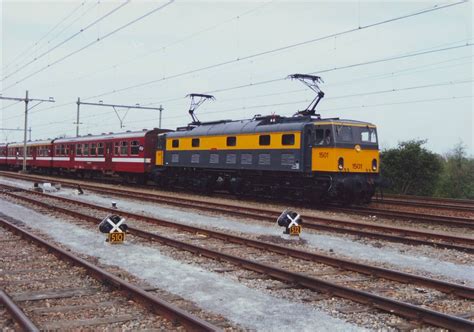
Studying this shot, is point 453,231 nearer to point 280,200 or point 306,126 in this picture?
point 306,126

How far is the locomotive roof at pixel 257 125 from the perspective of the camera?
61.1 feet

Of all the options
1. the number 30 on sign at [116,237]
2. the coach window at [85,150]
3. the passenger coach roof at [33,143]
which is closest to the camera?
the number 30 on sign at [116,237]

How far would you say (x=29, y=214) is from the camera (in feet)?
51.3

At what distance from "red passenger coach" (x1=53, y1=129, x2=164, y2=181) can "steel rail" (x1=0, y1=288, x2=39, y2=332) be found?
2327 centimetres

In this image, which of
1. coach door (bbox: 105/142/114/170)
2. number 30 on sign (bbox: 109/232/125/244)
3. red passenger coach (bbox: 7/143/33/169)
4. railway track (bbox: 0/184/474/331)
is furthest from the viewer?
red passenger coach (bbox: 7/143/33/169)

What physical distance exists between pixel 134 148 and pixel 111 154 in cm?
299

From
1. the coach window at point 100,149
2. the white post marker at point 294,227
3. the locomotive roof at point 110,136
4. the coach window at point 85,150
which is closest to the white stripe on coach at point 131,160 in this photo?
the locomotive roof at point 110,136

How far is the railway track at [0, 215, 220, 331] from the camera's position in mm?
5398

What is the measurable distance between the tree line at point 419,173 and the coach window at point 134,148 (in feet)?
48.3

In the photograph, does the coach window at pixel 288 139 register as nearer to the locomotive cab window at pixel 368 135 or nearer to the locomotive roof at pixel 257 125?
the locomotive roof at pixel 257 125

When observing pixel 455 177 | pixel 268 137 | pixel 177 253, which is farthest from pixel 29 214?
pixel 455 177

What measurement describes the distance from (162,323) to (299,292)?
221 centimetres

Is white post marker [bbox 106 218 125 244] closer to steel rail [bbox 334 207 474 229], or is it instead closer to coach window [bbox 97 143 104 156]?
steel rail [bbox 334 207 474 229]

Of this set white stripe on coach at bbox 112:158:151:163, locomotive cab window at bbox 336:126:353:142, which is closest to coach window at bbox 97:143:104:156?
white stripe on coach at bbox 112:158:151:163
